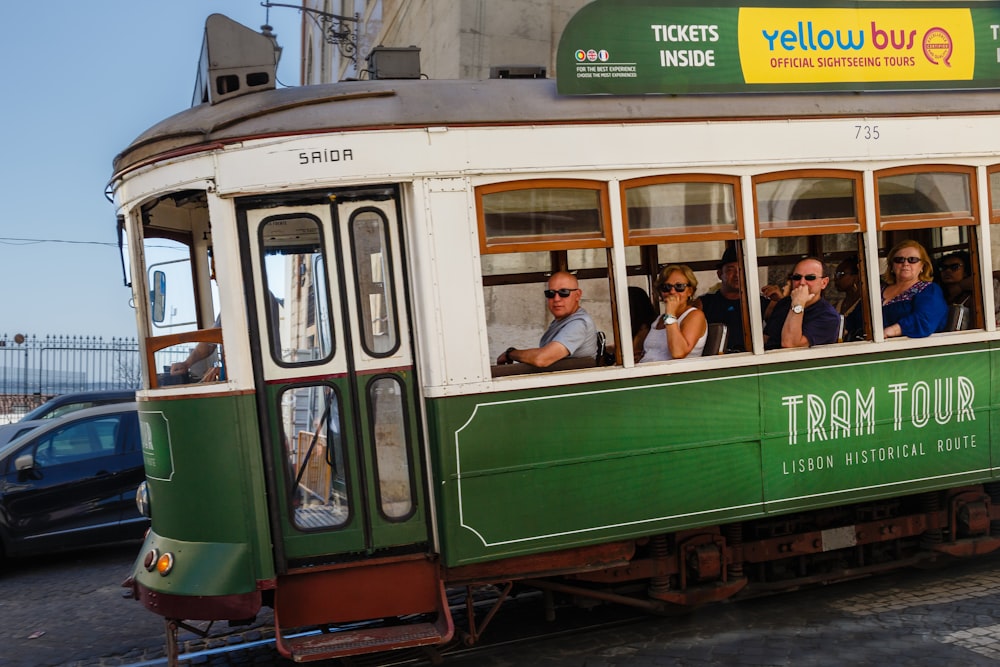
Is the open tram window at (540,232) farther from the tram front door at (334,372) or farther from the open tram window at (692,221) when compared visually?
the tram front door at (334,372)

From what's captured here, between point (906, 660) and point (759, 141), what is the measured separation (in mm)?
2958

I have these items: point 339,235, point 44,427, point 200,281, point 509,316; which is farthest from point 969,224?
point 44,427

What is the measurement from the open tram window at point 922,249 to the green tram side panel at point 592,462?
1.30 metres

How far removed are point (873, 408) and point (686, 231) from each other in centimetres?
165

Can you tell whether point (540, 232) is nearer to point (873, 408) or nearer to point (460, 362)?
point (460, 362)

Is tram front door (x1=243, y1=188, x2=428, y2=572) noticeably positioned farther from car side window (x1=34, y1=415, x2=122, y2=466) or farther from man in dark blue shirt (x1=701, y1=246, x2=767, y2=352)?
car side window (x1=34, y1=415, x2=122, y2=466)

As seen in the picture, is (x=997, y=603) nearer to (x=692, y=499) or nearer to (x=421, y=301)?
(x=692, y=499)

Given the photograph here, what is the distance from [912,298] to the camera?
625 centimetres

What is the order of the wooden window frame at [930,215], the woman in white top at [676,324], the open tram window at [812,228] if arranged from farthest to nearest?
1. the wooden window frame at [930,215]
2. the open tram window at [812,228]
3. the woman in white top at [676,324]

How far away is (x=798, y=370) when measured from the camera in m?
5.84

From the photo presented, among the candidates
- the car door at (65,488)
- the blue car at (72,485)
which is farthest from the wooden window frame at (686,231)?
the car door at (65,488)

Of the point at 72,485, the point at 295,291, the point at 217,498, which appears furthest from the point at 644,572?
the point at 72,485

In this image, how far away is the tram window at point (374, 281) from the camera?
5.21m

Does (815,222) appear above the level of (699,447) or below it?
above
